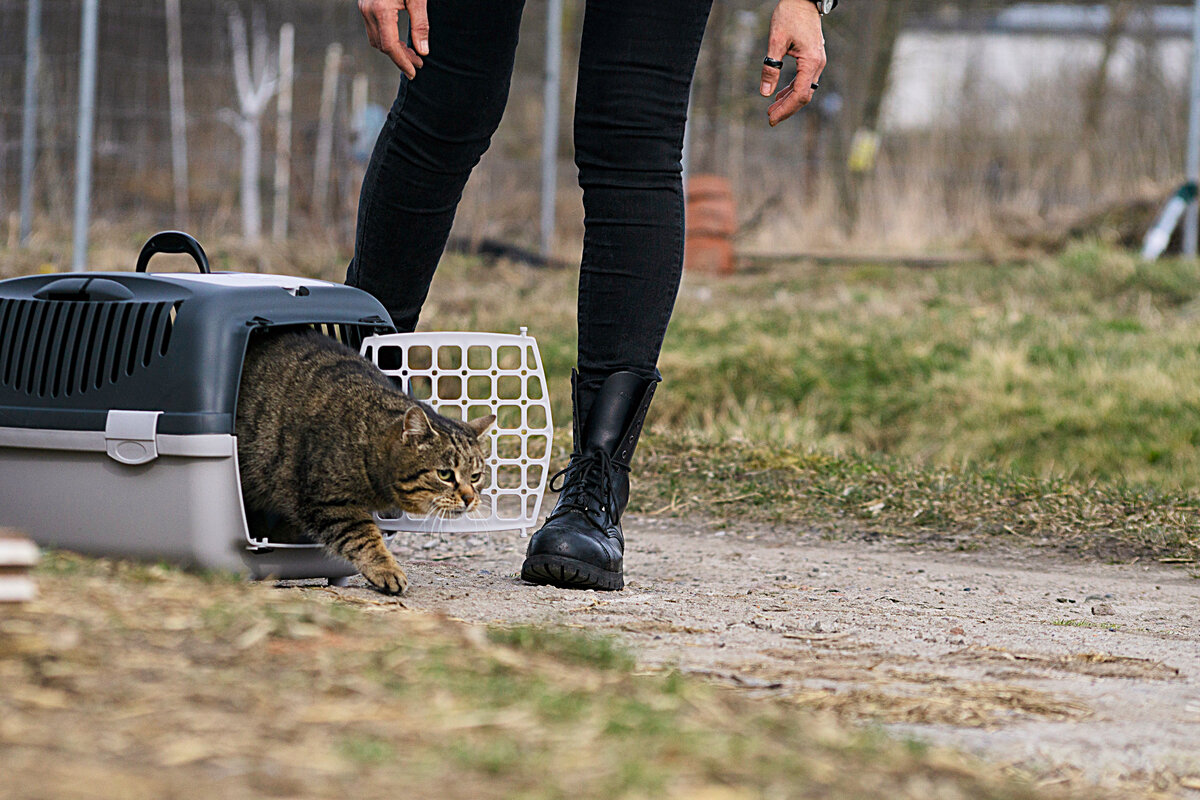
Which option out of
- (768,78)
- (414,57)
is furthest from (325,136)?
(768,78)

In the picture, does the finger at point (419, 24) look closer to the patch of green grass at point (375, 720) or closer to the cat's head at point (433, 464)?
the cat's head at point (433, 464)

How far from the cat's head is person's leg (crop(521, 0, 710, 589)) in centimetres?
19

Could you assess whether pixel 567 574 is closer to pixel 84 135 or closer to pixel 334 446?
pixel 334 446

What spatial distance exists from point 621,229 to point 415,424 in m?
0.54

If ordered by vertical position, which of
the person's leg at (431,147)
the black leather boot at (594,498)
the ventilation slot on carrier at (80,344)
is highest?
the person's leg at (431,147)

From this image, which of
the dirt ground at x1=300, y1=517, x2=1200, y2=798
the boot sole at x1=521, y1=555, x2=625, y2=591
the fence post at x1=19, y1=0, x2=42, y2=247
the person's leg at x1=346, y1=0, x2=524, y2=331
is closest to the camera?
the dirt ground at x1=300, y1=517, x2=1200, y2=798

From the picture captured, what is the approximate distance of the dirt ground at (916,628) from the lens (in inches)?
59.3

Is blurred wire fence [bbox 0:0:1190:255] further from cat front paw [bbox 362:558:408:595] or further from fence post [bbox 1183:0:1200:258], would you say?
cat front paw [bbox 362:558:408:595]

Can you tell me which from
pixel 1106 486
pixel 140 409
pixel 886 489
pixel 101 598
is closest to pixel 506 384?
pixel 886 489

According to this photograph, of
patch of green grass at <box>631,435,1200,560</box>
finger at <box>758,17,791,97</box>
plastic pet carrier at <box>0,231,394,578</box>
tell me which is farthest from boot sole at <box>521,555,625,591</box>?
patch of green grass at <box>631,435,1200,560</box>

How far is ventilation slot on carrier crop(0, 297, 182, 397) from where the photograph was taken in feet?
6.72

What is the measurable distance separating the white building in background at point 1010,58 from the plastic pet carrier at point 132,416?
12981mm

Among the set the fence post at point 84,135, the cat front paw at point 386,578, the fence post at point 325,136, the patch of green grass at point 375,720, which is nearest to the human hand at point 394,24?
the cat front paw at point 386,578

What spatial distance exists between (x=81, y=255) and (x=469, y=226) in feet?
9.38
